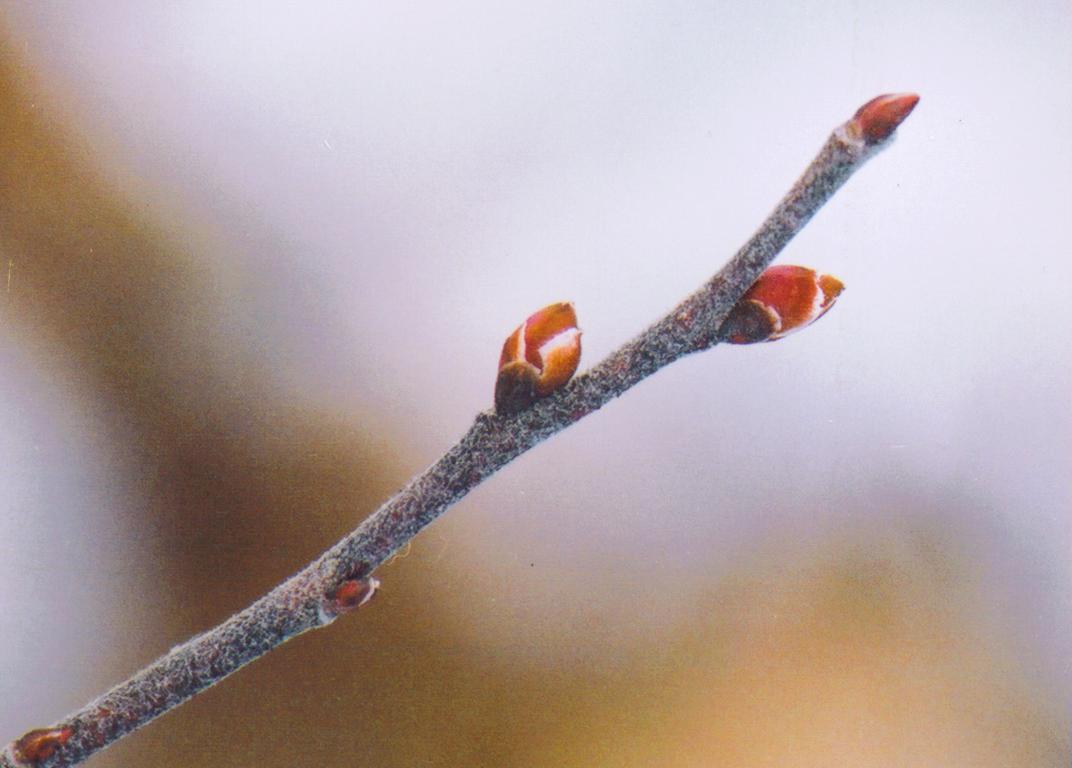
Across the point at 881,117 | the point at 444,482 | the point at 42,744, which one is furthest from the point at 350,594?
the point at 881,117

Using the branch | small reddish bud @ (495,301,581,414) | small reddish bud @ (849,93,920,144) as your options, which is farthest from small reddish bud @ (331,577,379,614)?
small reddish bud @ (849,93,920,144)

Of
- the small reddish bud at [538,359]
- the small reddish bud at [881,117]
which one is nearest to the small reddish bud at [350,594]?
the small reddish bud at [538,359]

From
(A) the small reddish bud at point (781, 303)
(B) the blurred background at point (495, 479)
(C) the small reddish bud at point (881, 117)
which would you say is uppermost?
(C) the small reddish bud at point (881, 117)

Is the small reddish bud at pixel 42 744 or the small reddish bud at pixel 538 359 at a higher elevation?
the small reddish bud at pixel 538 359

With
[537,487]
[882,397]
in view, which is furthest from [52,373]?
[882,397]

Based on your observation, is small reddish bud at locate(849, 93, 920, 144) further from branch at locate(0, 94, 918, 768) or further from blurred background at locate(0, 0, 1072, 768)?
blurred background at locate(0, 0, 1072, 768)

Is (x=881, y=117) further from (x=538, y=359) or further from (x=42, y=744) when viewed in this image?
(x=42, y=744)

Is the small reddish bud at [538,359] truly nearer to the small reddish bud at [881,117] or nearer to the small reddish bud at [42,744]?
the small reddish bud at [881,117]

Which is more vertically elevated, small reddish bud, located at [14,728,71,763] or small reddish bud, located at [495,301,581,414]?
small reddish bud, located at [495,301,581,414]
